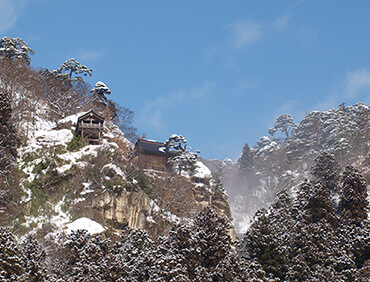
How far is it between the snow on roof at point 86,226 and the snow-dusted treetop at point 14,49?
37545 mm

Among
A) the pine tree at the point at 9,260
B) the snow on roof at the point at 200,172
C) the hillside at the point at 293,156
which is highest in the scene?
the hillside at the point at 293,156

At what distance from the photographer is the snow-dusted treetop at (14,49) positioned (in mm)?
74938

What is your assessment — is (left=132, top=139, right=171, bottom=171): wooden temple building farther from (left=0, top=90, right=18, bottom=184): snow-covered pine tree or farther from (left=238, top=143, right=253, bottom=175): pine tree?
(left=238, top=143, right=253, bottom=175): pine tree

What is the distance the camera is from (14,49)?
7512 centimetres

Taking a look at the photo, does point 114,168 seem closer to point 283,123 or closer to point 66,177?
point 66,177

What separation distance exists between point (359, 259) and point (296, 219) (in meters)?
7.95

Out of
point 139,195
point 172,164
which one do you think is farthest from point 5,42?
point 139,195

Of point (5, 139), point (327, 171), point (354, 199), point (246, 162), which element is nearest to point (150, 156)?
point (5, 139)

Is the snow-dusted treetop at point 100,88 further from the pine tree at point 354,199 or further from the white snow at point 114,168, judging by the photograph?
the pine tree at point 354,199

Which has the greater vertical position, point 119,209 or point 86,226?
point 119,209

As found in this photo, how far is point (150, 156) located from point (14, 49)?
28.3 metres

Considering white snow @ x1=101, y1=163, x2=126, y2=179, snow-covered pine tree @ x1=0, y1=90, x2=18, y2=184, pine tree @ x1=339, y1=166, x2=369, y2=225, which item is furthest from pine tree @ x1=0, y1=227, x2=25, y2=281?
pine tree @ x1=339, y1=166, x2=369, y2=225

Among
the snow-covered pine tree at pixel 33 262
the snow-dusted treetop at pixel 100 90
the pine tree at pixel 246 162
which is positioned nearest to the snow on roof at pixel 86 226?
the snow-covered pine tree at pixel 33 262

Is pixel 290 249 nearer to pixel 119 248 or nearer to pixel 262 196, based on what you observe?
pixel 119 248
